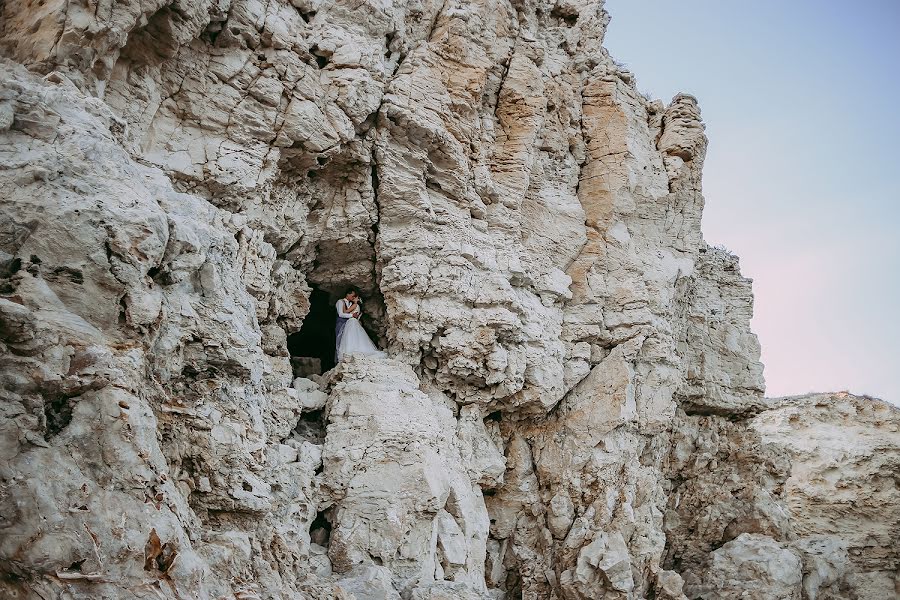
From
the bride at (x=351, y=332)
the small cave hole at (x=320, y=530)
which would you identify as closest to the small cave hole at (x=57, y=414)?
the small cave hole at (x=320, y=530)

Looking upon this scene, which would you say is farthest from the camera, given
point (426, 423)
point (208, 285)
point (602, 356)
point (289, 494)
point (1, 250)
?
point (602, 356)

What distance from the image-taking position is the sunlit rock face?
5143mm

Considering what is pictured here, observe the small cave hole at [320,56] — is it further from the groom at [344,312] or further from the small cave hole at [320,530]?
the small cave hole at [320,530]

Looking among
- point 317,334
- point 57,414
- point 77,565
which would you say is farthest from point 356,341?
point 77,565

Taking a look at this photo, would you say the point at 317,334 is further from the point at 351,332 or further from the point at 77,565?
the point at 77,565

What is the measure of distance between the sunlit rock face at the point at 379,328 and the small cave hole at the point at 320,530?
45 millimetres

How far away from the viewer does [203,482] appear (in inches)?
247

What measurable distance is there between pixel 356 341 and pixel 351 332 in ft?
0.62

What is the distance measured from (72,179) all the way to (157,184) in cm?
126

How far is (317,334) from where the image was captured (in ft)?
44.8

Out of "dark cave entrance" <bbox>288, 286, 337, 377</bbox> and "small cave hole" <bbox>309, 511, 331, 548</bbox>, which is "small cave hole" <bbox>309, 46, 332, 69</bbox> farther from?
"small cave hole" <bbox>309, 511, 331, 548</bbox>

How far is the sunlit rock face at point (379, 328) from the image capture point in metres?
5.14

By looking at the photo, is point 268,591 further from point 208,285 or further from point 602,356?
point 602,356

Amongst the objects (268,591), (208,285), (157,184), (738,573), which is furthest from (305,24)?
(738,573)
